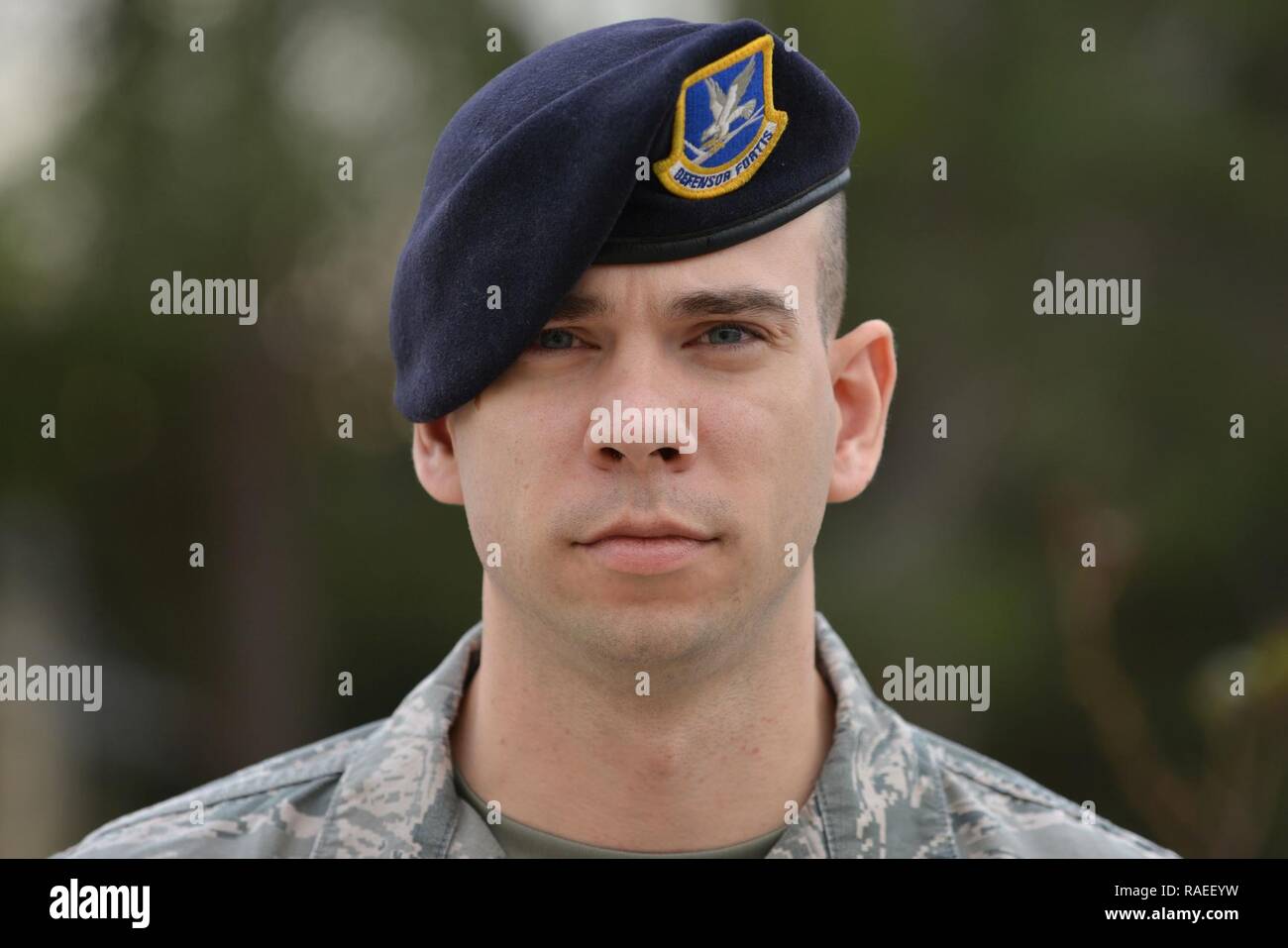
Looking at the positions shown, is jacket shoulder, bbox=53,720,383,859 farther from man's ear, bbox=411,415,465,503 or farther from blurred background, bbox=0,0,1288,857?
blurred background, bbox=0,0,1288,857

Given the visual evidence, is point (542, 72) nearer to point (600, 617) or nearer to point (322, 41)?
point (600, 617)

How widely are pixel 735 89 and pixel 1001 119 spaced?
5699mm

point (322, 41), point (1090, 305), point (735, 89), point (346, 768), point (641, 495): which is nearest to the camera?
point (641, 495)

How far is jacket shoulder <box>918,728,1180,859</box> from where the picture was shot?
317cm

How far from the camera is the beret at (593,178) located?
2.75 meters

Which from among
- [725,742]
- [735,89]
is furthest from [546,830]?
[735,89]

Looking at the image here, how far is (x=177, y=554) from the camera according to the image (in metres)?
9.68

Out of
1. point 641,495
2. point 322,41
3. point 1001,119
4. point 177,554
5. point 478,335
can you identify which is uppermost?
point 322,41
